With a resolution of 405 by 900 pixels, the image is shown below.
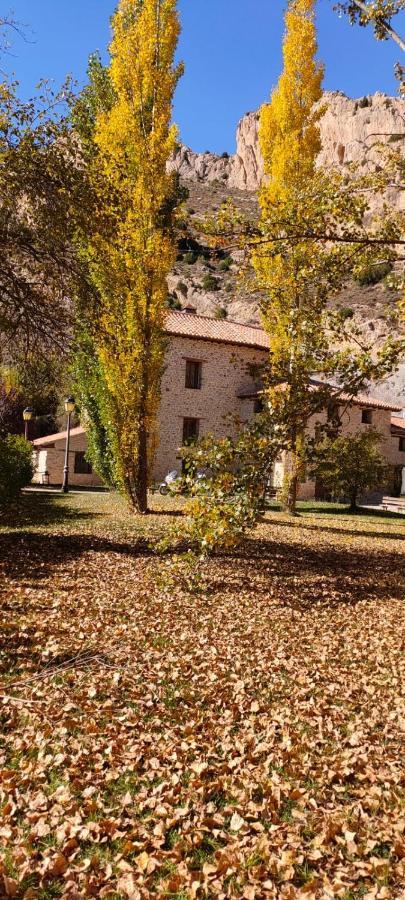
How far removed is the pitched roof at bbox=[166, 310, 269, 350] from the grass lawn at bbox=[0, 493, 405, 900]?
22474 mm

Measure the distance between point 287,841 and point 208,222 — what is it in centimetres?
589

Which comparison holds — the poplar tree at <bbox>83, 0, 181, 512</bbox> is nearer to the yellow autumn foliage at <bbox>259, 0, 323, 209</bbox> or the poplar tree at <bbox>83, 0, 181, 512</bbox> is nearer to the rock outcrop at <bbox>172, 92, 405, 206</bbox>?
the yellow autumn foliage at <bbox>259, 0, 323, 209</bbox>

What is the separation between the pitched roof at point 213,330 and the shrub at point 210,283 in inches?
1099

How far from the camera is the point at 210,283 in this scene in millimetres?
61312

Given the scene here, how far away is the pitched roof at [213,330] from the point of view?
30562 mm

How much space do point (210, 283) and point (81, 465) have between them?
35789mm

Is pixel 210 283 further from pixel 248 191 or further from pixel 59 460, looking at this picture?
pixel 59 460

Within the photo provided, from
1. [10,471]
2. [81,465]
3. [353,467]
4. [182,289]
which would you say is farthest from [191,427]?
[182,289]

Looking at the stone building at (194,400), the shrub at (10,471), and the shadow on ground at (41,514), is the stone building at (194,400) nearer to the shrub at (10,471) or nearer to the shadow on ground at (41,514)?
the shadow on ground at (41,514)

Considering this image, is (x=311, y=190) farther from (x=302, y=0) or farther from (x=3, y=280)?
(x=302, y=0)

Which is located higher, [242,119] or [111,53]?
[242,119]

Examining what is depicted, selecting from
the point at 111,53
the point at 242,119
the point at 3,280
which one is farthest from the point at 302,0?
the point at 242,119

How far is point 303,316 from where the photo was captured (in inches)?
328

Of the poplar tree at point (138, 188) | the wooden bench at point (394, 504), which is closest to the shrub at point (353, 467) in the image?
the wooden bench at point (394, 504)
